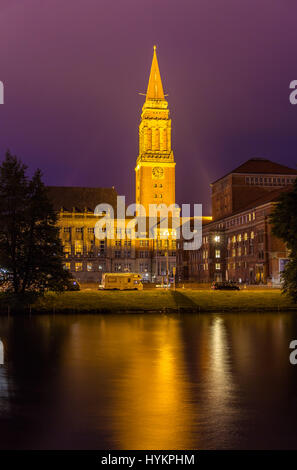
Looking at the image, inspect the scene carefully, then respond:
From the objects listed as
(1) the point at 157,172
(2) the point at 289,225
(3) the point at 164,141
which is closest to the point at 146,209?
(1) the point at 157,172

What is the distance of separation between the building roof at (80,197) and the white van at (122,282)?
291ft

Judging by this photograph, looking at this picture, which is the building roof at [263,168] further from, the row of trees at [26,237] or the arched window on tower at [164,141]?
the row of trees at [26,237]

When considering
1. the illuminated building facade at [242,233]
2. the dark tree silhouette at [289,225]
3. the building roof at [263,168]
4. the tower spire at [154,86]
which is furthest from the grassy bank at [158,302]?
the tower spire at [154,86]

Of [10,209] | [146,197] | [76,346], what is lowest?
[76,346]

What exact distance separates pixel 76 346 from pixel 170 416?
45.5 ft

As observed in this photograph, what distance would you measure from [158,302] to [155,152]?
128m

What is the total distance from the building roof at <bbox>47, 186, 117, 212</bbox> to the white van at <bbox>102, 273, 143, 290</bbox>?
88713 millimetres

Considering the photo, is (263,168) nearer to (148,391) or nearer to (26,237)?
(26,237)

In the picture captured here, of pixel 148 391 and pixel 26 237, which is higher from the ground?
Result: pixel 26 237

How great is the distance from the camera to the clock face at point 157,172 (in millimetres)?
172500

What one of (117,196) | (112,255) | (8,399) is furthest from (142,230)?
(8,399)

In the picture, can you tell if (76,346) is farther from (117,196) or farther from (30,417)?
(117,196)

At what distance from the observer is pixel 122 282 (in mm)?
77250
